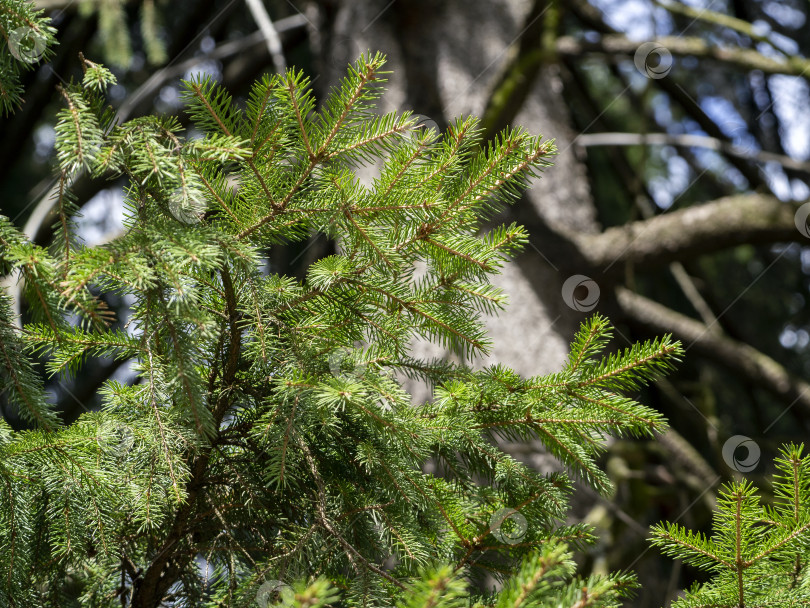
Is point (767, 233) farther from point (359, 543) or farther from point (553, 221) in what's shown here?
point (359, 543)

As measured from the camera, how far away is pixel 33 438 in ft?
3.15

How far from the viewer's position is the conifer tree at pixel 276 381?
0.89 m

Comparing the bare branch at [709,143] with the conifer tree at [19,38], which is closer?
the conifer tree at [19,38]

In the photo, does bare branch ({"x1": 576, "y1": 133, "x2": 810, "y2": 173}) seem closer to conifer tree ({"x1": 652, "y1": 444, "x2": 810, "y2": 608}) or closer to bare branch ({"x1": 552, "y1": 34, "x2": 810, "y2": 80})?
bare branch ({"x1": 552, "y1": 34, "x2": 810, "y2": 80})

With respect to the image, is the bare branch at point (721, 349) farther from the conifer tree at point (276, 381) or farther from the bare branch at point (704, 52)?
the conifer tree at point (276, 381)

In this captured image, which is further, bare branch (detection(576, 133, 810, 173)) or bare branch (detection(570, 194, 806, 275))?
bare branch (detection(576, 133, 810, 173))

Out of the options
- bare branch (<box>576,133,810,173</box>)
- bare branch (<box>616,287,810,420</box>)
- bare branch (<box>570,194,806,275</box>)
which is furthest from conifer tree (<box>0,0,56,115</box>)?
bare branch (<box>616,287,810,420</box>)

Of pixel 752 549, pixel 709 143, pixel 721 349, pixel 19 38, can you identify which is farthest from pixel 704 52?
pixel 19 38

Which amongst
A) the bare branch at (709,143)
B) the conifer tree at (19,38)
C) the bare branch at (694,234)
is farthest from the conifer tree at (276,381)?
the bare branch at (709,143)

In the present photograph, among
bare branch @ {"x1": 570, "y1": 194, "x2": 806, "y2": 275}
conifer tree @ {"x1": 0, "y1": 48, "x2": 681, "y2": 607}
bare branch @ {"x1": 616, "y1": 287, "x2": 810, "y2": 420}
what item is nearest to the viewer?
conifer tree @ {"x1": 0, "y1": 48, "x2": 681, "y2": 607}

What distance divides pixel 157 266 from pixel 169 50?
13.6 ft

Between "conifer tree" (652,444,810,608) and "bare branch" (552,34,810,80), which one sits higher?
"conifer tree" (652,444,810,608)

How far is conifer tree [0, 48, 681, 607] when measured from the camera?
89 centimetres

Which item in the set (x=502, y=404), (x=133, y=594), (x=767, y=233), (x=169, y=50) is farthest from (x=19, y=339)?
(x=169, y=50)
